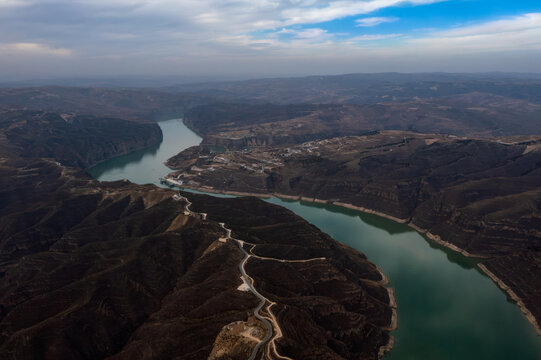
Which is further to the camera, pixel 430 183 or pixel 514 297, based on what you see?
pixel 430 183

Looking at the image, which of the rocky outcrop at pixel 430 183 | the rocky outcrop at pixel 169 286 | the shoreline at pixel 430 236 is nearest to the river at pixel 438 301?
the shoreline at pixel 430 236

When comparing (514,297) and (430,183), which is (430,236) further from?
(430,183)

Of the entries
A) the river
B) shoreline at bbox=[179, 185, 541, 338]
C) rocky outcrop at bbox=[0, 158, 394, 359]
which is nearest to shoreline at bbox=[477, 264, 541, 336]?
shoreline at bbox=[179, 185, 541, 338]

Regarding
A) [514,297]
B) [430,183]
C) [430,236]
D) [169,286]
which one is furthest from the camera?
[430,183]

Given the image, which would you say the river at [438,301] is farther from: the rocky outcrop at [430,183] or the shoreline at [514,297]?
the rocky outcrop at [430,183]

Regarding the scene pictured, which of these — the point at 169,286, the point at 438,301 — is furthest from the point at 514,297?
the point at 169,286

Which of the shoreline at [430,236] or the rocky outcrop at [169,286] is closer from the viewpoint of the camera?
the rocky outcrop at [169,286]

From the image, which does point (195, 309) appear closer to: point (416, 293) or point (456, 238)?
point (416, 293)

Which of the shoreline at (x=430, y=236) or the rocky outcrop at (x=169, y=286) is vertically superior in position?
the rocky outcrop at (x=169, y=286)
